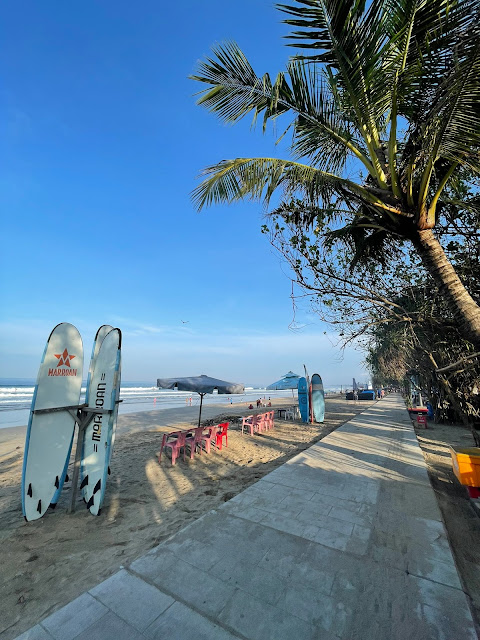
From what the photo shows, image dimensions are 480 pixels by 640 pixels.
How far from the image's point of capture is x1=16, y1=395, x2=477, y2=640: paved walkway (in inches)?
80.3

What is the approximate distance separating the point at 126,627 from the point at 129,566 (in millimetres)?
734

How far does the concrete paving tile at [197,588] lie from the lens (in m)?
2.24

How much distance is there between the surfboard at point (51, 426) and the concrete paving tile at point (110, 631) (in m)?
2.87

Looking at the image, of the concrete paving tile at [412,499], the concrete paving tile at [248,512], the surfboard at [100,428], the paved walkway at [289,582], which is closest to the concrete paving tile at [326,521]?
the paved walkway at [289,582]

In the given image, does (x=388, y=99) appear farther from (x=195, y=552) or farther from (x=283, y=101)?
(x=195, y=552)

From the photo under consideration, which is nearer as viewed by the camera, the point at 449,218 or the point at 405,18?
the point at 405,18

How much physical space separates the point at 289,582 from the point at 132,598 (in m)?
1.38

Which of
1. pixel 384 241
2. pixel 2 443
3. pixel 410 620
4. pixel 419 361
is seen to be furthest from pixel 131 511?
pixel 419 361

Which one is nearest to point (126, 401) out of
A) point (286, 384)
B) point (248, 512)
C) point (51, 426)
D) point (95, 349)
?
point (286, 384)

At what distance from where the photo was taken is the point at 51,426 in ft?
14.4

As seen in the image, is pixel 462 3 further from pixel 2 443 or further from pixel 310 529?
pixel 2 443

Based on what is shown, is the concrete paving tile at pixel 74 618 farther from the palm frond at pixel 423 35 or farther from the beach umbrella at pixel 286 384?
the beach umbrella at pixel 286 384

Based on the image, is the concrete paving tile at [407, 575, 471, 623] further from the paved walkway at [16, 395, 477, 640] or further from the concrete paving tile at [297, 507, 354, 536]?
the concrete paving tile at [297, 507, 354, 536]

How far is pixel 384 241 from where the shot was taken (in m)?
5.41
